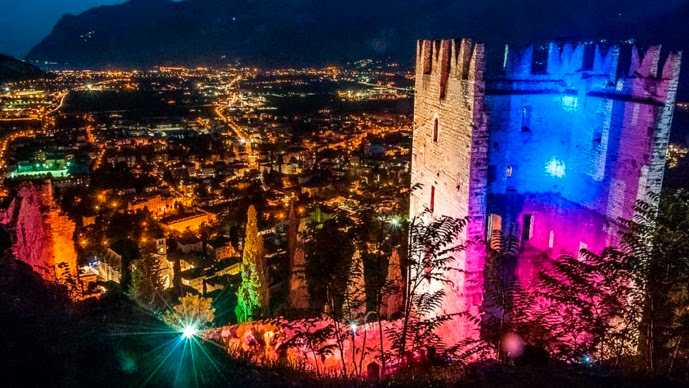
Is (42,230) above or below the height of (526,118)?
below

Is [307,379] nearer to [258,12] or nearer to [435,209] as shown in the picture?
[435,209]

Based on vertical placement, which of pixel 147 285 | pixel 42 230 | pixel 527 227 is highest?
pixel 527 227

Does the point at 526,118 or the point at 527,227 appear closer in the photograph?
the point at 526,118

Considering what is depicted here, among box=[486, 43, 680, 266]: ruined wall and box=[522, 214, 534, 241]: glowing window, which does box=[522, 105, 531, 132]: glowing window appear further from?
box=[522, 214, 534, 241]: glowing window

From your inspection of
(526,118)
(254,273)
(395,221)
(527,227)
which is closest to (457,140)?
(526,118)

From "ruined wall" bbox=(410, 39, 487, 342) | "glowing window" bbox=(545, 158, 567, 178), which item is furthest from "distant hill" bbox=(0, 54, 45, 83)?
"glowing window" bbox=(545, 158, 567, 178)

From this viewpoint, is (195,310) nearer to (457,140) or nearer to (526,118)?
(457,140)

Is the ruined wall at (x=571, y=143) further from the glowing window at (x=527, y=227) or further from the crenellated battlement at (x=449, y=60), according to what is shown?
the crenellated battlement at (x=449, y=60)
